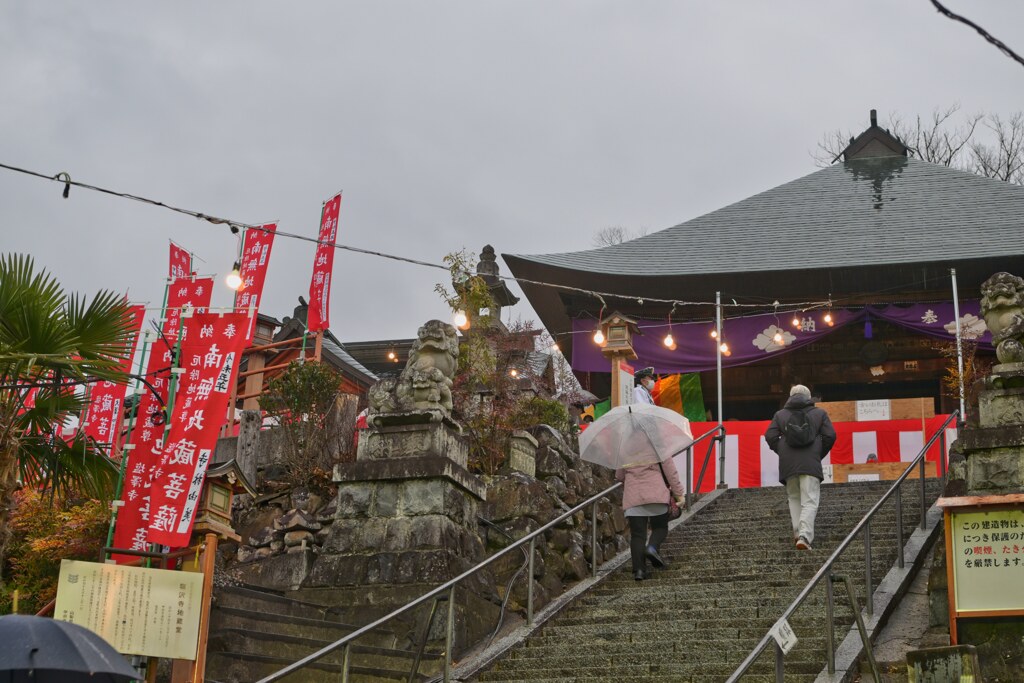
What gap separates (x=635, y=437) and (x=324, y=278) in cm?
1228

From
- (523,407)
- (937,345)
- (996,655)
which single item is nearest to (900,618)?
(996,655)

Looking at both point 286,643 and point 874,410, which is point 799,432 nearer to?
point 286,643

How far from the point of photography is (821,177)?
2409 cm

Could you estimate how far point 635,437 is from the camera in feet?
33.4

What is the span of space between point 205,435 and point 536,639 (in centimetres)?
416

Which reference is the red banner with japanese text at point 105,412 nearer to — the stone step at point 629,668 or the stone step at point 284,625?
the stone step at point 284,625

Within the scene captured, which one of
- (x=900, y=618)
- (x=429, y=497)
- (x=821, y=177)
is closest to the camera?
(x=900, y=618)

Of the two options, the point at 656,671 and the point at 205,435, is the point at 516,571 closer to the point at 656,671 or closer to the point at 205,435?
the point at 656,671

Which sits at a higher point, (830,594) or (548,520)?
(548,520)

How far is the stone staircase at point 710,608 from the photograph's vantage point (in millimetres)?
7820

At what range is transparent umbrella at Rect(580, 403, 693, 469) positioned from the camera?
10.1 meters

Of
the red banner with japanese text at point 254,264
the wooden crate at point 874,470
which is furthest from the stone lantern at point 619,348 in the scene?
the red banner with japanese text at point 254,264

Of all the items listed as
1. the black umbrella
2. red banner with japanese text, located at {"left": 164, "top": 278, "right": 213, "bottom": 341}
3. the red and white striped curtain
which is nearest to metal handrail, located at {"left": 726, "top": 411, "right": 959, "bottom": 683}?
the black umbrella

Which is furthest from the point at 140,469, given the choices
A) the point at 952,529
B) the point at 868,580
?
the point at 952,529
